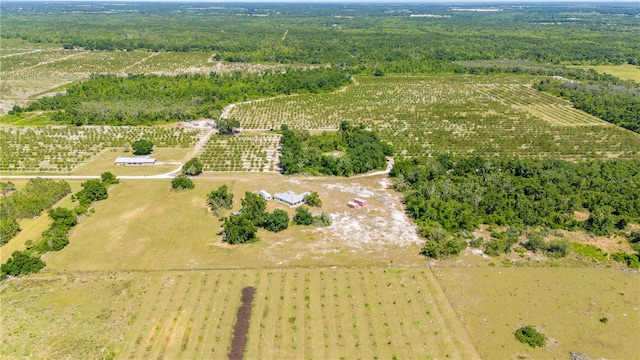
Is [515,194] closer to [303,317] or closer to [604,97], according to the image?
[303,317]

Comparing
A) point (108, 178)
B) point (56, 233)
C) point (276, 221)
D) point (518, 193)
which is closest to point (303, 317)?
point (276, 221)

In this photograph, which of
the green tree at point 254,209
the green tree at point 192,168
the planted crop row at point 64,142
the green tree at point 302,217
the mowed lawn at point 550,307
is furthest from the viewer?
the planted crop row at point 64,142

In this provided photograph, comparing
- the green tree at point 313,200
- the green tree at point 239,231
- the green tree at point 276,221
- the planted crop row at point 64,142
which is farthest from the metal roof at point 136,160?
the green tree at point 276,221

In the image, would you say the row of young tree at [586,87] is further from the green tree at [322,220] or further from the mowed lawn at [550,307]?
the green tree at [322,220]

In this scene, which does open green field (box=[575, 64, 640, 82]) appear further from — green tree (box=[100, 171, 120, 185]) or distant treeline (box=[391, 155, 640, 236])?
green tree (box=[100, 171, 120, 185])

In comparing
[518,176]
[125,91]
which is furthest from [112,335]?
[125,91]

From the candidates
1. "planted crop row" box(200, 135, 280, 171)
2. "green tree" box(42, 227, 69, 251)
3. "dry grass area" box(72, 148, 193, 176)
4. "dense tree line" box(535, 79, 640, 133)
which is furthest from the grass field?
"dense tree line" box(535, 79, 640, 133)

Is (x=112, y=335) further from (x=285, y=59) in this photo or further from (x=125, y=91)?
(x=285, y=59)
